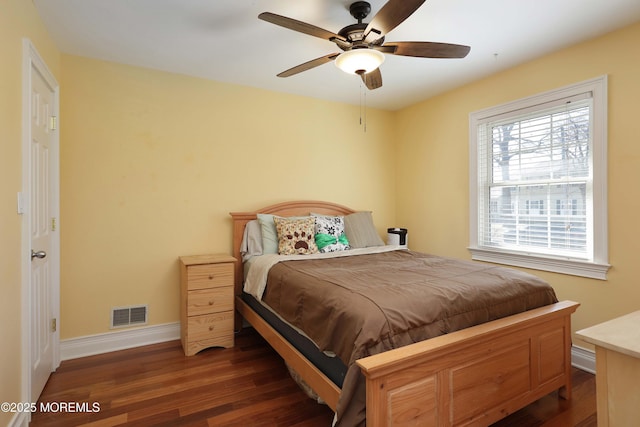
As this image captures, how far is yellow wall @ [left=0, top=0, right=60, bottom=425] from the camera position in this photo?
1513 mm

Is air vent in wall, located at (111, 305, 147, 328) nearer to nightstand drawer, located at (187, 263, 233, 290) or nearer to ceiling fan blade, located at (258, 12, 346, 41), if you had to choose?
nightstand drawer, located at (187, 263, 233, 290)

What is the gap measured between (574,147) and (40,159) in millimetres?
3956

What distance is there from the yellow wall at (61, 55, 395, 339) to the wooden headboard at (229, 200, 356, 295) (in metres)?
0.11

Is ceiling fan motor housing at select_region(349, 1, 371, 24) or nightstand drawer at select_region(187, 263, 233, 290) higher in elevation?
ceiling fan motor housing at select_region(349, 1, 371, 24)

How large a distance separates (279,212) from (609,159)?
283 centimetres

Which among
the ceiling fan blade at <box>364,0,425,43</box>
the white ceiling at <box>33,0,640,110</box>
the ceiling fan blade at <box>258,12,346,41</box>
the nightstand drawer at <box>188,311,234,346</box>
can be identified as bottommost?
the nightstand drawer at <box>188,311,234,346</box>

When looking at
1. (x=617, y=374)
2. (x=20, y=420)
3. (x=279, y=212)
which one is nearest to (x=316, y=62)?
(x=279, y=212)

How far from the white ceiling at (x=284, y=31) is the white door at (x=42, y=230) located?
0.54 m

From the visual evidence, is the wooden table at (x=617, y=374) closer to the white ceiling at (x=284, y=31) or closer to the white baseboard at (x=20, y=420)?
the white ceiling at (x=284, y=31)

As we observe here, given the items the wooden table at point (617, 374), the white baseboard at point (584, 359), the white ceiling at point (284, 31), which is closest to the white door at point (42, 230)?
the white ceiling at point (284, 31)

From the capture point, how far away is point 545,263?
275 cm

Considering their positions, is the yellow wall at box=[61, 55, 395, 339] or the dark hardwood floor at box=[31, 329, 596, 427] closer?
the dark hardwood floor at box=[31, 329, 596, 427]

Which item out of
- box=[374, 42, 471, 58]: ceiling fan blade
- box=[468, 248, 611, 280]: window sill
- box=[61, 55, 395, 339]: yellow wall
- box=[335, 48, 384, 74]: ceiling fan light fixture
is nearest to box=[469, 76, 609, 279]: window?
box=[468, 248, 611, 280]: window sill

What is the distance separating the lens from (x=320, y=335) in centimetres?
168
